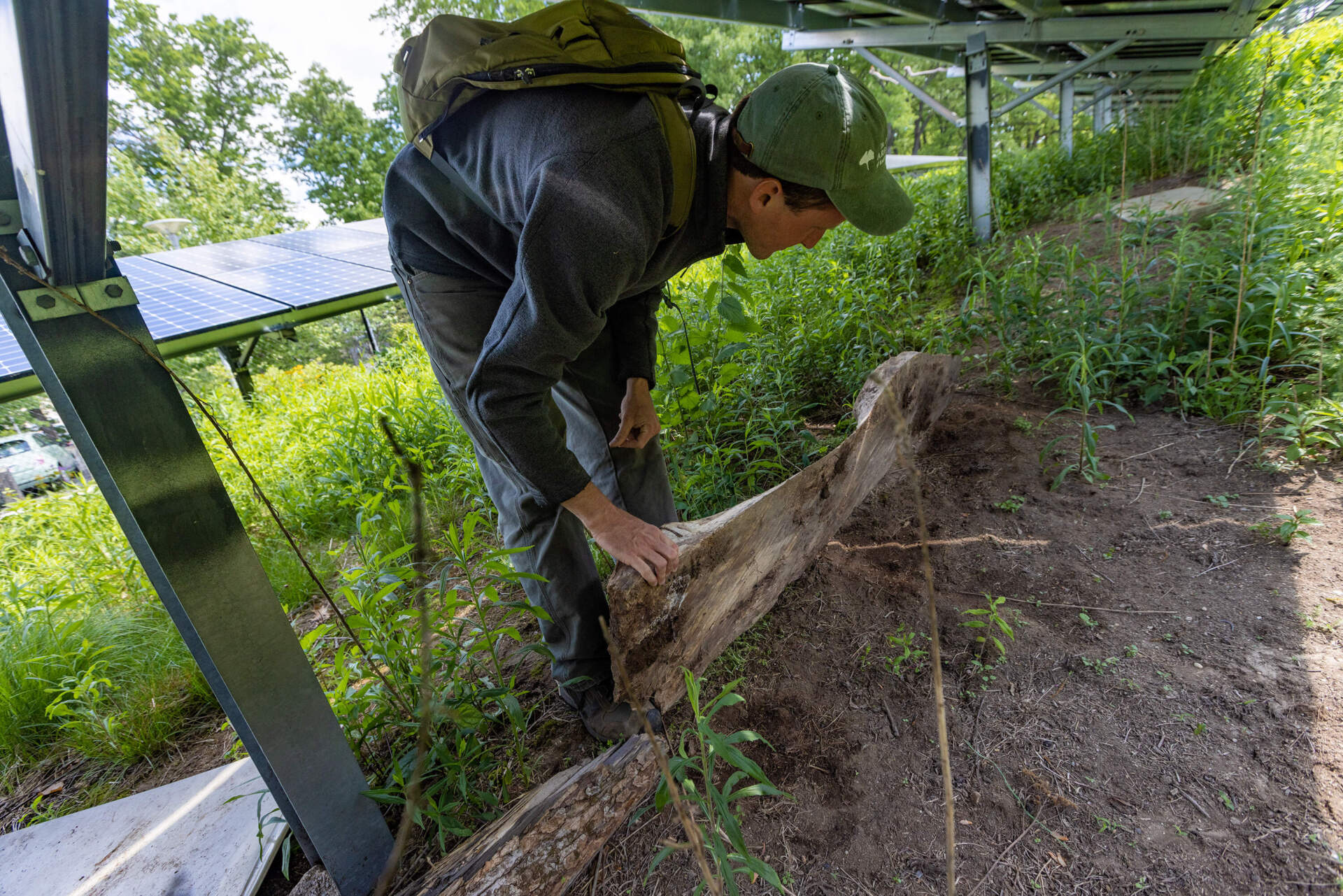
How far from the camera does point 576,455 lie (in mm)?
1854

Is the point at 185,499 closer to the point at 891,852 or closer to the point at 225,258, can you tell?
the point at 891,852

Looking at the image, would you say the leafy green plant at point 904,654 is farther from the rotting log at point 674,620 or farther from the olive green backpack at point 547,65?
the olive green backpack at point 547,65

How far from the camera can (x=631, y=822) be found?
1549 mm

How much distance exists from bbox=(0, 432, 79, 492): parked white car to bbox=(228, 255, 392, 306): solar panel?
5.12 metres

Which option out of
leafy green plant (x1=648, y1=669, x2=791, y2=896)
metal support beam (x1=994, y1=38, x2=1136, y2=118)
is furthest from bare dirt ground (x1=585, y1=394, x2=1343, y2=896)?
metal support beam (x1=994, y1=38, x2=1136, y2=118)

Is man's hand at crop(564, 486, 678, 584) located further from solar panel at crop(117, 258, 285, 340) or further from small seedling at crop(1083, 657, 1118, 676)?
solar panel at crop(117, 258, 285, 340)

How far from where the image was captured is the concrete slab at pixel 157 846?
5.21 feet

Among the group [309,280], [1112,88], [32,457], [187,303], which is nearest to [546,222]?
[187,303]

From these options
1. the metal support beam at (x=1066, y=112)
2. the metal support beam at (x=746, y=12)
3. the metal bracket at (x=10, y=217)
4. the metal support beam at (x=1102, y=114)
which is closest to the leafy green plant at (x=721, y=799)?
the metal bracket at (x=10, y=217)

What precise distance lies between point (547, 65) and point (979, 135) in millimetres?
5295

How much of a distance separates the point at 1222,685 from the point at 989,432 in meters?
1.40

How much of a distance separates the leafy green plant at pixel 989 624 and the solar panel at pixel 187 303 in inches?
194

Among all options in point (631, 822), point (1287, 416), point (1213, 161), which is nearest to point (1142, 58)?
point (1213, 161)

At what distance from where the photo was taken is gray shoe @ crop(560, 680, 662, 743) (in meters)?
1.71
